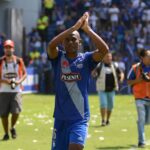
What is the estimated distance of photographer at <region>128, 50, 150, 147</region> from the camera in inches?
489

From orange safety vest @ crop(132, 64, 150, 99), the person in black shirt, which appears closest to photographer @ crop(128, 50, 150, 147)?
orange safety vest @ crop(132, 64, 150, 99)

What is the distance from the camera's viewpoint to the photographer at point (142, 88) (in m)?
12.4

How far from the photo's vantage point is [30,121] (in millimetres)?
17578

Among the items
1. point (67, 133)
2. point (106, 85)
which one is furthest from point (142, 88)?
point (67, 133)

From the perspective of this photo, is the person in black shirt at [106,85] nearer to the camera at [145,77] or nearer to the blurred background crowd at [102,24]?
the camera at [145,77]

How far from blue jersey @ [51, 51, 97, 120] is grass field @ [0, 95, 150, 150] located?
4.02 meters

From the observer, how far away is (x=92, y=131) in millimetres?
15086

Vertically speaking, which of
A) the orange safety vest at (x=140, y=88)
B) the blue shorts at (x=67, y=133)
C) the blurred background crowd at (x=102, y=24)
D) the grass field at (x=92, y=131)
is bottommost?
the grass field at (x=92, y=131)

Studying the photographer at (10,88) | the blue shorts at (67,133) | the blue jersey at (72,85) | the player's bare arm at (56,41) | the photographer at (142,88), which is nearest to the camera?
the player's bare arm at (56,41)

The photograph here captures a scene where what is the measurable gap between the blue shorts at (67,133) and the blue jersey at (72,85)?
75 millimetres

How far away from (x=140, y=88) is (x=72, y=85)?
4.68 m

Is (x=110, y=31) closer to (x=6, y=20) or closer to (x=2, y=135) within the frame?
(x=6, y=20)

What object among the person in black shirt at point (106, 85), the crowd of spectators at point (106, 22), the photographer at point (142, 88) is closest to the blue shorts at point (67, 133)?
the photographer at point (142, 88)

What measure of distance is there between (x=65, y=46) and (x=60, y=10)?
2990cm
